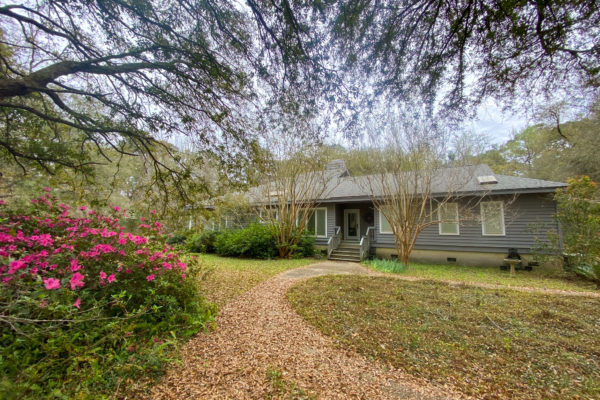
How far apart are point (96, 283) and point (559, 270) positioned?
12.0 m

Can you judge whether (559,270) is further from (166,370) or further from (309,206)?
(166,370)

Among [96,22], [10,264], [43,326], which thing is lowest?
[43,326]

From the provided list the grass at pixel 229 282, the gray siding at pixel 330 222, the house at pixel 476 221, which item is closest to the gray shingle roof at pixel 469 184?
the house at pixel 476 221

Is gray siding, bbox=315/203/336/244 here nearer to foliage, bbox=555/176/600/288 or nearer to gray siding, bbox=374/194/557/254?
gray siding, bbox=374/194/557/254

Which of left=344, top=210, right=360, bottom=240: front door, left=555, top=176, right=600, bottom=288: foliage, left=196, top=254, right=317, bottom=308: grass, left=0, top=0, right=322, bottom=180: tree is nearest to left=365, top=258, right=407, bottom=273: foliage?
left=196, top=254, right=317, bottom=308: grass

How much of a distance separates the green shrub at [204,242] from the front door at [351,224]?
7.13 metres

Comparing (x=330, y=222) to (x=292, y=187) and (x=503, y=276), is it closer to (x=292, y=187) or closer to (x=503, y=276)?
(x=292, y=187)

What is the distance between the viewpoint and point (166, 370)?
7.95 ft

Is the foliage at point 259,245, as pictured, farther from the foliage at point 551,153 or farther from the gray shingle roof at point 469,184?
the foliage at point 551,153

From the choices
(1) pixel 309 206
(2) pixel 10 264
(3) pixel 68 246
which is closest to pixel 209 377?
(2) pixel 10 264

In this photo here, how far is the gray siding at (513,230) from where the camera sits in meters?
8.55

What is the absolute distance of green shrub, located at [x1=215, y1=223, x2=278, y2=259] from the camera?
10.9 meters

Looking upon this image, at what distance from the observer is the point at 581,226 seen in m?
7.05

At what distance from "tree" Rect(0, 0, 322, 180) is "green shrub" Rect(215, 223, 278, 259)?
22.6 ft
